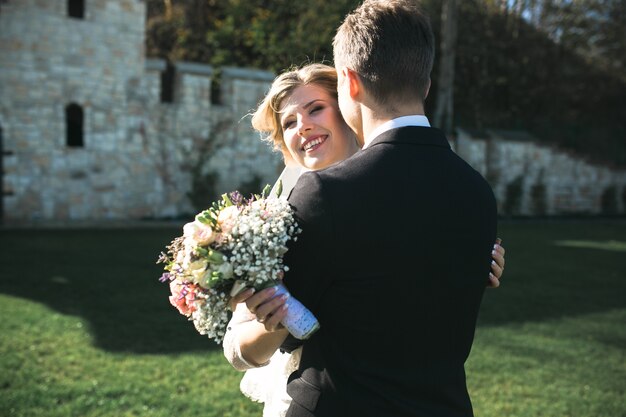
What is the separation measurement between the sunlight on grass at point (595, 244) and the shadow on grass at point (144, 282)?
5cm

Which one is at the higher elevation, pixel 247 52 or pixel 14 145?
pixel 247 52

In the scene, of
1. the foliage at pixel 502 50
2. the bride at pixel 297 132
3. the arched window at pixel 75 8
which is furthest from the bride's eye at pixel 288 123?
the foliage at pixel 502 50

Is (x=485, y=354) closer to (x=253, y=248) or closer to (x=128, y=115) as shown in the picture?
(x=253, y=248)

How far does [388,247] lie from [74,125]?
14.7m

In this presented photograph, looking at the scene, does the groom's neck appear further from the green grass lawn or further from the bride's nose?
the green grass lawn

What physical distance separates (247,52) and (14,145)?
A: 7.90m

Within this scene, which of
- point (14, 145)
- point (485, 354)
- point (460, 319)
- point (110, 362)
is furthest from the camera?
point (14, 145)

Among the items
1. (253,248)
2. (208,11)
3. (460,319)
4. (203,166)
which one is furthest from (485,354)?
(208,11)

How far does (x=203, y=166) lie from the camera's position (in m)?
15.5

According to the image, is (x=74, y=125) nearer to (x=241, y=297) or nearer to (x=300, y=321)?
(x=241, y=297)

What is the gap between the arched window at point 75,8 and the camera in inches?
553

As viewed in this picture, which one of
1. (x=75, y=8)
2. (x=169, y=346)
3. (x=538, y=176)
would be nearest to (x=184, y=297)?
(x=169, y=346)

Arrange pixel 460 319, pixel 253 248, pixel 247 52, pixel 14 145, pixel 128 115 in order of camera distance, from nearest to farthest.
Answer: pixel 253 248 → pixel 460 319 → pixel 14 145 → pixel 128 115 → pixel 247 52

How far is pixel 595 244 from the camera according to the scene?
43.9 ft
